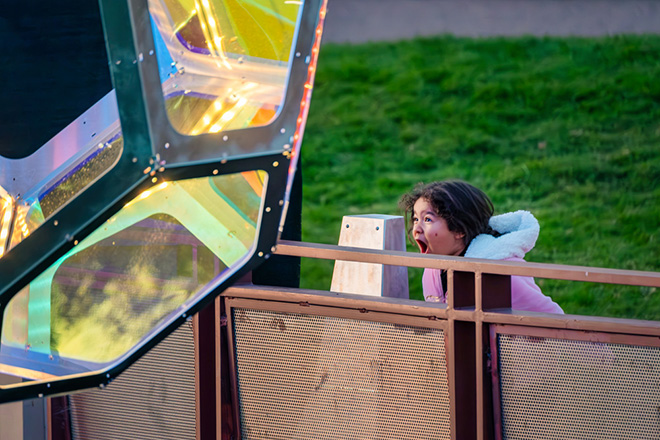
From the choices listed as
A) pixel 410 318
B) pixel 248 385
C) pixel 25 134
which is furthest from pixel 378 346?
pixel 25 134

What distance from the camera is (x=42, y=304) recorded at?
236 cm

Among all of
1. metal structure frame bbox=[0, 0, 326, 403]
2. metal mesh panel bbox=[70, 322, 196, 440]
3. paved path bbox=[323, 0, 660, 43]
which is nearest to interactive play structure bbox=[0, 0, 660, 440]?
metal structure frame bbox=[0, 0, 326, 403]

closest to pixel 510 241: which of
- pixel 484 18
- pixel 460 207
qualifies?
pixel 460 207

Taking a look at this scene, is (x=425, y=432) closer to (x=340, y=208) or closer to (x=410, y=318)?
(x=410, y=318)

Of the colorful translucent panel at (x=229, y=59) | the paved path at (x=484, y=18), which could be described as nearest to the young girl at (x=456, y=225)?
the colorful translucent panel at (x=229, y=59)

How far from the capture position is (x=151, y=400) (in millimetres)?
2922

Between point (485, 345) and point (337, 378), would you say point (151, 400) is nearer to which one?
point (337, 378)

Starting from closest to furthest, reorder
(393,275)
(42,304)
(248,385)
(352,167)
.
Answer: (42,304) → (248,385) → (393,275) → (352,167)

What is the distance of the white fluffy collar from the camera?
3016mm

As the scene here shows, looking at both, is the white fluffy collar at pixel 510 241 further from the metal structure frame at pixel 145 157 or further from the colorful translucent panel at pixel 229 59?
the colorful translucent panel at pixel 229 59

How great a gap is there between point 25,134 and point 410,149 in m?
5.97

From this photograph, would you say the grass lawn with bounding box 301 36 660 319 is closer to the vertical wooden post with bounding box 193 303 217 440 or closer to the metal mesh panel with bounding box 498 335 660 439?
the vertical wooden post with bounding box 193 303 217 440

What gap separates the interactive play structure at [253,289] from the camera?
86.5 inches

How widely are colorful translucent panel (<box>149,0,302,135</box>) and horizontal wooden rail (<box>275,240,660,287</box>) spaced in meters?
0.58
